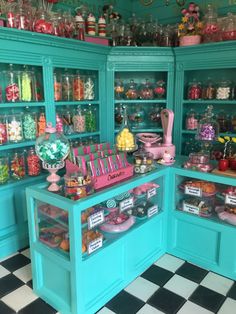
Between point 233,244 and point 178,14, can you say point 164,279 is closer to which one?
point 233,244

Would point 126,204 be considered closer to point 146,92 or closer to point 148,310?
→ point 148,310

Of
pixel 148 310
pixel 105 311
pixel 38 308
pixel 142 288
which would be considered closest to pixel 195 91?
pixel 142 288

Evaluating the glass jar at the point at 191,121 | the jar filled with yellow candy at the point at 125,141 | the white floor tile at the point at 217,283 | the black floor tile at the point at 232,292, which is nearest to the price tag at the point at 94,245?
the jar filled with yellow candy at the point at 125,141

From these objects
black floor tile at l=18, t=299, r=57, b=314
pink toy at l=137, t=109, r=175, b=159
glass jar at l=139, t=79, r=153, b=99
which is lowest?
black floor tile at l=18, t=299, r=57, b=314

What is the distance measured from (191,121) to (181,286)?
1891 mm

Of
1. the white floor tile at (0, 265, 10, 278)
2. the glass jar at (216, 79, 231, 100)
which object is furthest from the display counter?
the glass jar at (216, 79, 231, 100)

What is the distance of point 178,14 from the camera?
11.5 feet

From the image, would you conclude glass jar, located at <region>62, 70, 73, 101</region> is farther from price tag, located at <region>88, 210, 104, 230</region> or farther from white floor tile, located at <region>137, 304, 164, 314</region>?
white floor tile, located at <region>137, 304, 164, 314</region>

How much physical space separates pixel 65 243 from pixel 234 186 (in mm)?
1247

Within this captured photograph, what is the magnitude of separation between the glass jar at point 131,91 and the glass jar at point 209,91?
30.6 inches

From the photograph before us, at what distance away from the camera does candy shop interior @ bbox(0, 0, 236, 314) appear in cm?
178

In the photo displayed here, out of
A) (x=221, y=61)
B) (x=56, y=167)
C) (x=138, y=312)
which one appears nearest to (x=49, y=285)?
(x=138, y=312)

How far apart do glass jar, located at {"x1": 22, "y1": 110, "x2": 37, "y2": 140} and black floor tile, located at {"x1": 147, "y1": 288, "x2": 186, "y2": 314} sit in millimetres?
1696

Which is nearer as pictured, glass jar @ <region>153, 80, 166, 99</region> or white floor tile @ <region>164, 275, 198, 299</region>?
white floor tile @ <region>164, 275, 198, 299</region>
